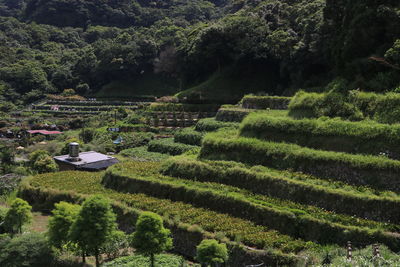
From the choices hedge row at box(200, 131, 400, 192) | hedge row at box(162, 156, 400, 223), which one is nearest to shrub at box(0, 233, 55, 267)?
hedge row at box(162, 156, 400, 223)

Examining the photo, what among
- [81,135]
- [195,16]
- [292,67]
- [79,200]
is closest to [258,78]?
[292,67]

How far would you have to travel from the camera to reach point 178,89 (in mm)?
64625

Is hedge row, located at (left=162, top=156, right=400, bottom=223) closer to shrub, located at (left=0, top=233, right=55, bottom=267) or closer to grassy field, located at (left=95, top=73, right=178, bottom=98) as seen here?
shrub, located at (left=0, top=233, right=55, bottom=267)

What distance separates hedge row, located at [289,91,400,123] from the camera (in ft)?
65.0

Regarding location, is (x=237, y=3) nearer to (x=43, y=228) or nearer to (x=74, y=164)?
(x=74, y=164)

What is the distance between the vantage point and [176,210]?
A: 19953 millimetres

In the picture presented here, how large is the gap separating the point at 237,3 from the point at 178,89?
22.8 meters

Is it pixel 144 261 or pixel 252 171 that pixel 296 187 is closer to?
pixel 252 171

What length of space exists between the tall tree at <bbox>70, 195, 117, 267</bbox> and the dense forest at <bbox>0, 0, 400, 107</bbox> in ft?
50.5

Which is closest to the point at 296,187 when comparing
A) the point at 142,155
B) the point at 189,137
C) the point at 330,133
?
the point at 330,133

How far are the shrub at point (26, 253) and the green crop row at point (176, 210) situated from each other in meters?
5.27

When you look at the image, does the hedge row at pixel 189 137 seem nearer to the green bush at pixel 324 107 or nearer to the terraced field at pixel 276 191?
the terraced field at pixel 276 191

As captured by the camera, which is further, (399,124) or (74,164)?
(74,164)

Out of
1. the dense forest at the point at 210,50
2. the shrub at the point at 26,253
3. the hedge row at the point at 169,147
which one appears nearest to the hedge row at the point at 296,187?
the dense forest at the point at 210,50
